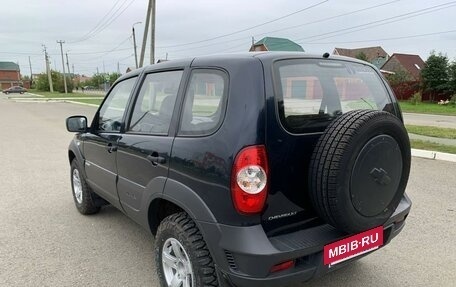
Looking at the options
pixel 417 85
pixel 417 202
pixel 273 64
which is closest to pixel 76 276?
pixel 273 64

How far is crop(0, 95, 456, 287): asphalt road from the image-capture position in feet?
10.1

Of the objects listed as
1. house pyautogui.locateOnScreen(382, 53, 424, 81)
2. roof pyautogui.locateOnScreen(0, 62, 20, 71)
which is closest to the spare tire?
house pyautogui.locateOnScreen(382, 53, 424, 81)

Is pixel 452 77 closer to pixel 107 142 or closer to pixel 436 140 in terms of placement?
pixel 436 140

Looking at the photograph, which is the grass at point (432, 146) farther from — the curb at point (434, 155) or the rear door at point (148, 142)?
the rear door at point (148, 142)

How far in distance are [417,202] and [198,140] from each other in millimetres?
3588

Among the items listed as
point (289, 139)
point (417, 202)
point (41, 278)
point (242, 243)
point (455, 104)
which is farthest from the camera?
point (455, 104)

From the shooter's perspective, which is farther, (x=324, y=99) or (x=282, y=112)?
(x=324, y=99)

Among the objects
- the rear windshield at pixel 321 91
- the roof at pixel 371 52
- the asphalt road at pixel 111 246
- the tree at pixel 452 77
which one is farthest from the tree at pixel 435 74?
the rear windshield at pixel 321 91

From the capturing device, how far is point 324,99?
2607 millimetres

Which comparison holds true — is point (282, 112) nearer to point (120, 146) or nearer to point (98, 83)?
point (120, 146)

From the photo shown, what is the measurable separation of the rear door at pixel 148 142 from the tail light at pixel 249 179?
0.64 m

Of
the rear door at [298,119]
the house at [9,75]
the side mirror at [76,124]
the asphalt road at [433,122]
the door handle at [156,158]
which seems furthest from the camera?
the house at [9,75]

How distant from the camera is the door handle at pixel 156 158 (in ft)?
8.78

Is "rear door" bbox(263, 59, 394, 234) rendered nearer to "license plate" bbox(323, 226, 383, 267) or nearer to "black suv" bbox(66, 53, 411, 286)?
"black suv" bbox(66, 53, 411, 286)
